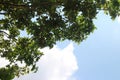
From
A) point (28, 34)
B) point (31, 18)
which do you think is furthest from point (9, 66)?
point (31, 18)

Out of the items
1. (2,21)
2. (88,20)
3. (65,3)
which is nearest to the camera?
(65,3)

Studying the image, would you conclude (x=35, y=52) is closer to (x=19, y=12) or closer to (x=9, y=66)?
(x=9, y=66)

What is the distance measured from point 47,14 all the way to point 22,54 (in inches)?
179

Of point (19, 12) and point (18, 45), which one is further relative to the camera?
point (18, 45)

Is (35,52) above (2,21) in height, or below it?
below

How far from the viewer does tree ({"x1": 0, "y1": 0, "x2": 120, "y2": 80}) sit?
21038 mm

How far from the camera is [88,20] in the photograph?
877 inches

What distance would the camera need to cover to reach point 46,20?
22375mm

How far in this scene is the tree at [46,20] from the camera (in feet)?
69.0

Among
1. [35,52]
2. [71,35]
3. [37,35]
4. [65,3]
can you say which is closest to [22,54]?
[35,52]

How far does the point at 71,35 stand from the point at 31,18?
140 inches

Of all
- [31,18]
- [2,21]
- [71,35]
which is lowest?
[71,35]

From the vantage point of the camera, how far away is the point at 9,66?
81.5 feet

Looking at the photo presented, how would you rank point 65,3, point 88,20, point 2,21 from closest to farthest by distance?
point 65,3
point 88,20
point 2,21
